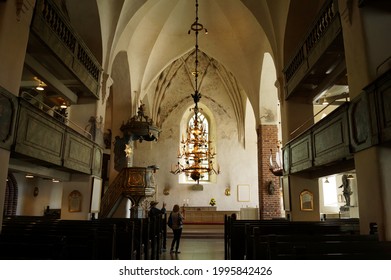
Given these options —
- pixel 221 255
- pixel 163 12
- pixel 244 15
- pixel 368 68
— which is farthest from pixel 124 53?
pixel 368 68

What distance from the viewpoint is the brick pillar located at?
13738 mm

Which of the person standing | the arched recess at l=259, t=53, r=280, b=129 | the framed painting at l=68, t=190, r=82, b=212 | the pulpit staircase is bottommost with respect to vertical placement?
the person standing

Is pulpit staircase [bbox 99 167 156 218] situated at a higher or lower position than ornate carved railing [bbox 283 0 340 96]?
lower

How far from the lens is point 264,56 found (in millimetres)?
13406

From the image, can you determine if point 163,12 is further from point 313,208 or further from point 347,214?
point 347,214

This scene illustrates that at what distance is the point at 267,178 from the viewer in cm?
1398

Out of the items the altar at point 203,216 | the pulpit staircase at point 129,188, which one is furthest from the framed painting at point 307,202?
the altar at point 203,216

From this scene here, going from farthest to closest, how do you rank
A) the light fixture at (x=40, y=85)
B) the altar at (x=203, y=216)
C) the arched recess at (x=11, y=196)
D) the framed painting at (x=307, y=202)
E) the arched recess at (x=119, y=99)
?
the altar at (x=203, y=216), the arched recess at (x=11, y=196), the arched recess at (x=119, y=99), the light fixture at (x=40, y=85), the framed painting at (x=307, y=202)

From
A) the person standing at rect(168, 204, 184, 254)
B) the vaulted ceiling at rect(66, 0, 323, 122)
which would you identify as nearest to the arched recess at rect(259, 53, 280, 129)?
the vaulted ceiling at rect(66, 0, 323, 122)

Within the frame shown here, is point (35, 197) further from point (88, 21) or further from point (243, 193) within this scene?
point (243, 193)

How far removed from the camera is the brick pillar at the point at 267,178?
13.7 meters

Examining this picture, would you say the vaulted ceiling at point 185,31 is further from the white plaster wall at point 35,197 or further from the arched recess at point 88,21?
the white plaster wall at point 35,197

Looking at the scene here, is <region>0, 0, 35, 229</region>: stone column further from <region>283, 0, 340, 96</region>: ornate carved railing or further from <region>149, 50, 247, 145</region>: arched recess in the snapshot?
<region>149, 50, 247, 145</region>: arched recess

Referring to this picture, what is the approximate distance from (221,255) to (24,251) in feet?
21.7
